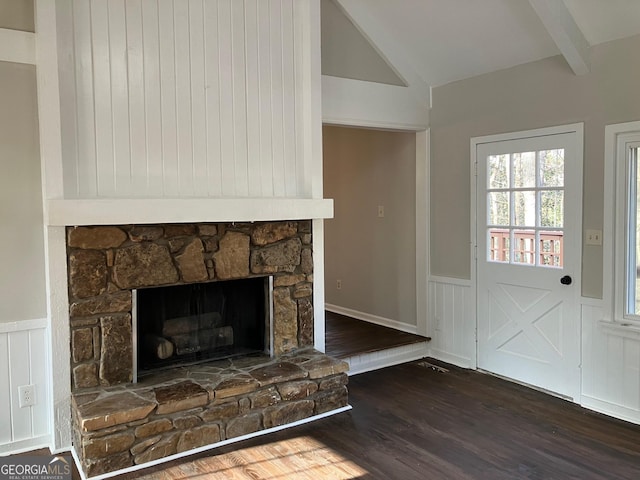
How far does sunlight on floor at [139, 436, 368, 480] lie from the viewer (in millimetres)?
2875

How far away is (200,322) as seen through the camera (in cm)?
380

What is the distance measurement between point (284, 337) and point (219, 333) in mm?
475

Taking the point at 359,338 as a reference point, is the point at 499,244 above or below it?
above

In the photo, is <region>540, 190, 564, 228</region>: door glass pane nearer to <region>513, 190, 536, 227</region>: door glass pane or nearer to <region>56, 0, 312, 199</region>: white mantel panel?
<region>513, 190, 536, 227</region>: door glass pane

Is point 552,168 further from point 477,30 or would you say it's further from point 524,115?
point 477,30

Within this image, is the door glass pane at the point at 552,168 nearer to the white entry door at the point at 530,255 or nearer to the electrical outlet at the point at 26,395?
the white entry door at the point at 530,255

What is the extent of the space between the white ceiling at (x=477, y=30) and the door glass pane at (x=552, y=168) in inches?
28.1

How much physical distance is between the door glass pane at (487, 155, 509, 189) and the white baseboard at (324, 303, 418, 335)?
162cm

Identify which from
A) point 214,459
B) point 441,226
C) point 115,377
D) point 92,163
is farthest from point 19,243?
point 441,226

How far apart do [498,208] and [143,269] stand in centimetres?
278

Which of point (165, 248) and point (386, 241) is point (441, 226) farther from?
point (165, 248)

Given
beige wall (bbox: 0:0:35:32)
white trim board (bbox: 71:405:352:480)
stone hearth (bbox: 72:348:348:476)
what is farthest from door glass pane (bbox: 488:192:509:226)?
beige wall (bbox: 0:0:35:32)

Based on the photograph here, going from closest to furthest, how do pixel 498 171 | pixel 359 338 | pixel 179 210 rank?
pixel 179 210 < pixel 498 171 < pixel 359 338
